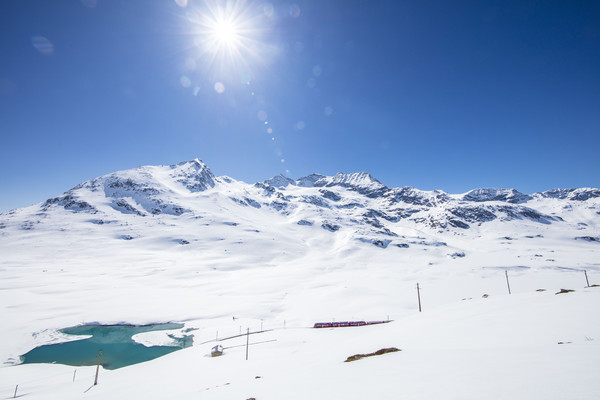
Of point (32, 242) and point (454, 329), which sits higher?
point (32, 242)

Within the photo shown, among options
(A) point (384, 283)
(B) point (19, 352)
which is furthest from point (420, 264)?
(B) point (19, 352)

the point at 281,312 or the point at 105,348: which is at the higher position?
the point at 281,312

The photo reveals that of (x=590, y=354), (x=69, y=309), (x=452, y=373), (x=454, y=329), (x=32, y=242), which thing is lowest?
(x=69, y=309)

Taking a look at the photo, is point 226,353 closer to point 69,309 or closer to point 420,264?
point 69,309

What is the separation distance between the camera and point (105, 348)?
44.2 m

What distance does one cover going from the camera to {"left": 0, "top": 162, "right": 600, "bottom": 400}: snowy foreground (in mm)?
9945

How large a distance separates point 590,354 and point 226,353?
3502cm

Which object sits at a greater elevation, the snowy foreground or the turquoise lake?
the snowy foreground

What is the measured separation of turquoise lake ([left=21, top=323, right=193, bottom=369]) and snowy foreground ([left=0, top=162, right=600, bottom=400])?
2.03 meters

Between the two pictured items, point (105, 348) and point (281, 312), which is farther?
point (281, 312)

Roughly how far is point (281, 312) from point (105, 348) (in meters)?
34.3

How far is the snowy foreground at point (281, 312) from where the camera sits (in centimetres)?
995

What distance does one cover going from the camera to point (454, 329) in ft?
62.7

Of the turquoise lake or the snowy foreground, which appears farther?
the turquoise lake
